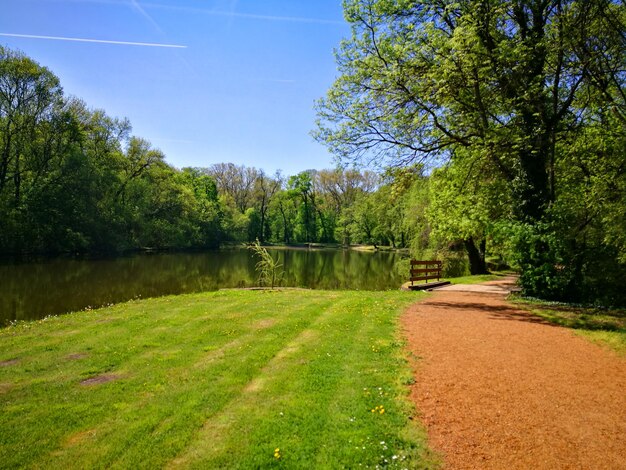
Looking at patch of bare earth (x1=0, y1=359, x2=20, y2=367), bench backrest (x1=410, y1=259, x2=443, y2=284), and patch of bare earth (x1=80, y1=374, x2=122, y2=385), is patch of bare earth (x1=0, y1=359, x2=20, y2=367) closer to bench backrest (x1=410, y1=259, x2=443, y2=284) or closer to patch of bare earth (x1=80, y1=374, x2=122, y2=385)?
A: patch of bare earth (x1=80, y1=374, x2=122, y2=385)

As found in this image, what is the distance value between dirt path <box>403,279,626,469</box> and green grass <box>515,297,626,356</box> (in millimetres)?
435

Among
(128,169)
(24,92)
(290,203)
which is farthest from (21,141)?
(290,203)

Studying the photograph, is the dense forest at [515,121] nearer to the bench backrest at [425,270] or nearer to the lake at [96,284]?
the bench backrest at [425,270]

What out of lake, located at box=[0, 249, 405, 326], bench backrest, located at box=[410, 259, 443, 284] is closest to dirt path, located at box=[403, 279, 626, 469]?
bench backrest, located at box=[410, 259, 443, 284]

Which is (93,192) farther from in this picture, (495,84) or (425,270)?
(495,84)

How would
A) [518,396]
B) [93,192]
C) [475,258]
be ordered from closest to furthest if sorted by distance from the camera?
[518,396] → [475,258] → [93,192]

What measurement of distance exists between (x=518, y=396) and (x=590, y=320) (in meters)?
6.53

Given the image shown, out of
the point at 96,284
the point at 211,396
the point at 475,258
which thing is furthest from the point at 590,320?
the point at 96,284

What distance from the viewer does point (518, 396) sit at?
19.1ft

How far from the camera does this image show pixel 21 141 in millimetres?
39531

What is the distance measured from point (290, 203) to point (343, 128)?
75962mm

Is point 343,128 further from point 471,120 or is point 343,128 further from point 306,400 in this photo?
point 306,400

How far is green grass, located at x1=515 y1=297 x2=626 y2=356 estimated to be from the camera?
8.79 metres

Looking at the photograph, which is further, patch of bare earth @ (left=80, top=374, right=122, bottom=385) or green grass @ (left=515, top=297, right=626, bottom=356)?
green grass @ (left=515, top=297, right=626, bottom=356)
